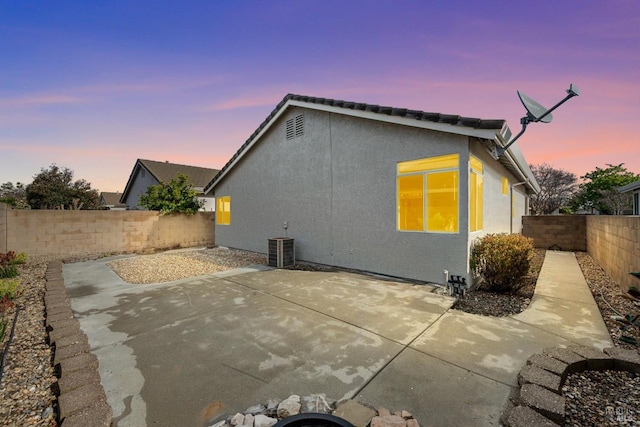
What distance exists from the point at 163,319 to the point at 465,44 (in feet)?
Result: 33.4

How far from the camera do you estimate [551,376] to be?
2652mm

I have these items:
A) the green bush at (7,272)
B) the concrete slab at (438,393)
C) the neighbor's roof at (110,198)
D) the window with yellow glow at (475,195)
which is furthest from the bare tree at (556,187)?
the neighbor's roof at (110,198)

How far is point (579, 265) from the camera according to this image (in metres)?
8.98

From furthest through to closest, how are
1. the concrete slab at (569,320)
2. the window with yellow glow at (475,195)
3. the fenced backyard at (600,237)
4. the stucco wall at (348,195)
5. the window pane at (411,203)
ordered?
the window pane at (411,203) < the stucco wall at (348,195) < the window with yellow glow at (475,195) < the fenced backyard at (600,237) < the concrete slab at (569,320)

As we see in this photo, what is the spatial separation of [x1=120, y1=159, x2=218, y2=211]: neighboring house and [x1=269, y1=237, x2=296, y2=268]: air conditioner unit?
14.6 m

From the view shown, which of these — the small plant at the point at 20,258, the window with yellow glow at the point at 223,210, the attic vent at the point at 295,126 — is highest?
the attic vent at the point at 295,126

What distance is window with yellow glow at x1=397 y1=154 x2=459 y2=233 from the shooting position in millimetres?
6273

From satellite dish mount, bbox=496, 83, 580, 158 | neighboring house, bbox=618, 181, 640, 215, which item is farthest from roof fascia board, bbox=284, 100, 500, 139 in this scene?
neighboring house, bbox=618, 181, 640, 215

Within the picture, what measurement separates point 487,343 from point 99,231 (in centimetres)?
1406

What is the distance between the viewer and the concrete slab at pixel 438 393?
2.31m

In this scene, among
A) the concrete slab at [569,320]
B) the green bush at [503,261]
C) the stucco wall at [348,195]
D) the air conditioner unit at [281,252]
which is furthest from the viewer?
the air conditioner unit at [281,252]

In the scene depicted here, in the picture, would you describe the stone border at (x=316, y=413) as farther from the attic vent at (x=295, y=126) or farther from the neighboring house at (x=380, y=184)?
the attic vent at (x=295, y=126)

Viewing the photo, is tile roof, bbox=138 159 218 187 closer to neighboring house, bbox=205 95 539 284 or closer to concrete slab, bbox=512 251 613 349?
neighboring house, bbox=205 95 539 284

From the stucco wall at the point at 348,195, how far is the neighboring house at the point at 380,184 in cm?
3
